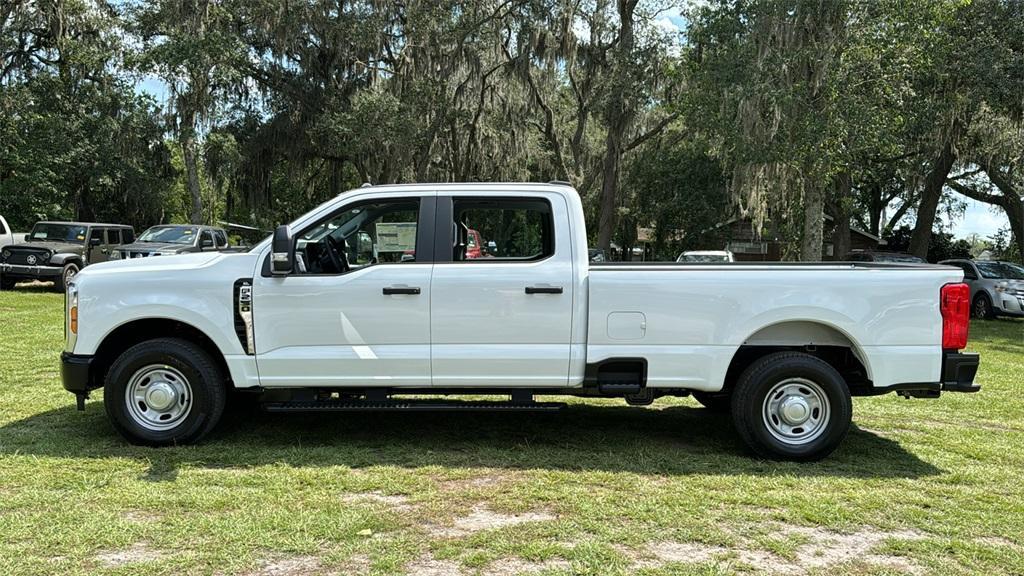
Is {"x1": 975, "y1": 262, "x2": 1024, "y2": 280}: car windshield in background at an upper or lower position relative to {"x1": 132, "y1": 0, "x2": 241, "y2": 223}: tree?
lower

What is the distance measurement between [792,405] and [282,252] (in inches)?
148

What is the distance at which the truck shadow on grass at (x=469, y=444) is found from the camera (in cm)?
540

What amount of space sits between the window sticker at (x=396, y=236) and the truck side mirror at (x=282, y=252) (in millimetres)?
663

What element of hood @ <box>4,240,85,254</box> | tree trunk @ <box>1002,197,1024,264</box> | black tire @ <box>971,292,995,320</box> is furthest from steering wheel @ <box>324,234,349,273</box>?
tree trunk @ <box>1002,197,1024,264</box>

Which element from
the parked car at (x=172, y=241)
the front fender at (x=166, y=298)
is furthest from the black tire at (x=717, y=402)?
the parked car at (x=172, y=241)

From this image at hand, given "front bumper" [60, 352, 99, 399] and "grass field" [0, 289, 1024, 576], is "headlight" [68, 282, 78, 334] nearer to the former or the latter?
"front bumper" [60, 352, 99, 399]

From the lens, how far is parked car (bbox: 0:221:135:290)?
60.7 feet

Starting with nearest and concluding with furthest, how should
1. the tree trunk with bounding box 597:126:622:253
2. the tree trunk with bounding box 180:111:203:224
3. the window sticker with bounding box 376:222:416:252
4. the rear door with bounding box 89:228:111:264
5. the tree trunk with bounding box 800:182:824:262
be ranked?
the window sticker with bounding box 376:222:416:252, the rear door with bounding box 89:228:111:264, the tree trunk with bounding box 800:182:824:262, the tree trunk with bounding box 180:111:203:224, the tree trunk with bounding box 597:126:622:253

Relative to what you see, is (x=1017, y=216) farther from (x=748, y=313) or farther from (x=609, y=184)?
(x=748, y=313)

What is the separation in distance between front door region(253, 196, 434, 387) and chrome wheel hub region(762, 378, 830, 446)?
2510mm

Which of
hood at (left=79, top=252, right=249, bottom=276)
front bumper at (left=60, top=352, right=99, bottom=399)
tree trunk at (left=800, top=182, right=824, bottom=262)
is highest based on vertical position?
tree trunk at (left=800, top=182, right=824, bottom=262)

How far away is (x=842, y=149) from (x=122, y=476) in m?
17.8

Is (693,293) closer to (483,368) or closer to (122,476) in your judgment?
(483,368)

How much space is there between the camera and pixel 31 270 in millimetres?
18469
